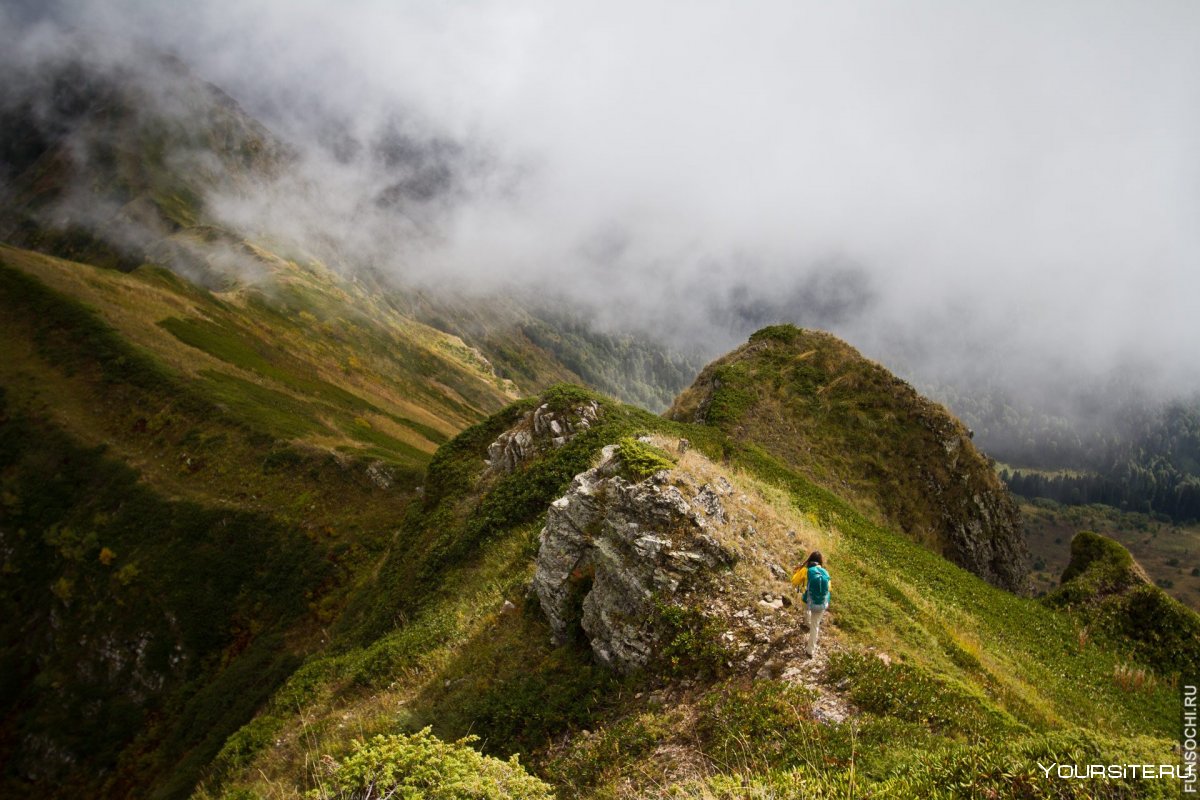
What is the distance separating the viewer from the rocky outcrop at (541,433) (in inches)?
1298

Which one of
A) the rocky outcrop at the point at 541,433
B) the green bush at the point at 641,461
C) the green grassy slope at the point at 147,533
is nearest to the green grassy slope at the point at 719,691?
the rocky outcrop at the point at 541,433

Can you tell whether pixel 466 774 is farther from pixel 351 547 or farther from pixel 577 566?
pixel 351 547

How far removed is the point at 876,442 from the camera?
47.4 metres

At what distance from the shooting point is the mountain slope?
45.0 meters

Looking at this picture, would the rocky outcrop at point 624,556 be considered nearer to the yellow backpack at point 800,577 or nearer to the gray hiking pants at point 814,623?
the yellow backpack at point 800,577

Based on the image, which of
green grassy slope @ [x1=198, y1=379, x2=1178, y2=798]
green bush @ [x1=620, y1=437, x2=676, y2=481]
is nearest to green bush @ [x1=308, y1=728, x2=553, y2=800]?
green grassy slope @ [x1=198, y1=379, x2=1178, y2=798]

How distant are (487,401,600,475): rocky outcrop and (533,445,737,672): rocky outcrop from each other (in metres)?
13.2

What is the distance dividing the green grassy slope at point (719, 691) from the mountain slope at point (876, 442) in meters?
13.5

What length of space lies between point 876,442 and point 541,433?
29751 millimetres

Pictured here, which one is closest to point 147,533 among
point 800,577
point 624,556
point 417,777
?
point 624,556

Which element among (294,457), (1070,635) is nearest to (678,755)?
(1070,635)

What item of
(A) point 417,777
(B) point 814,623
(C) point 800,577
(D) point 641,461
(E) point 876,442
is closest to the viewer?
(A) point 417,777

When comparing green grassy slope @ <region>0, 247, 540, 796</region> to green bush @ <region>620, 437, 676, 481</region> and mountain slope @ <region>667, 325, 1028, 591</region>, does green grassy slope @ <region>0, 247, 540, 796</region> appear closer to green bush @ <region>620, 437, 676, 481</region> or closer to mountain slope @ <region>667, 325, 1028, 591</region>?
green bush @ <region>620, 437, 676, 481</region>

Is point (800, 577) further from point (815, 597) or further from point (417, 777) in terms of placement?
point (417, 777)
